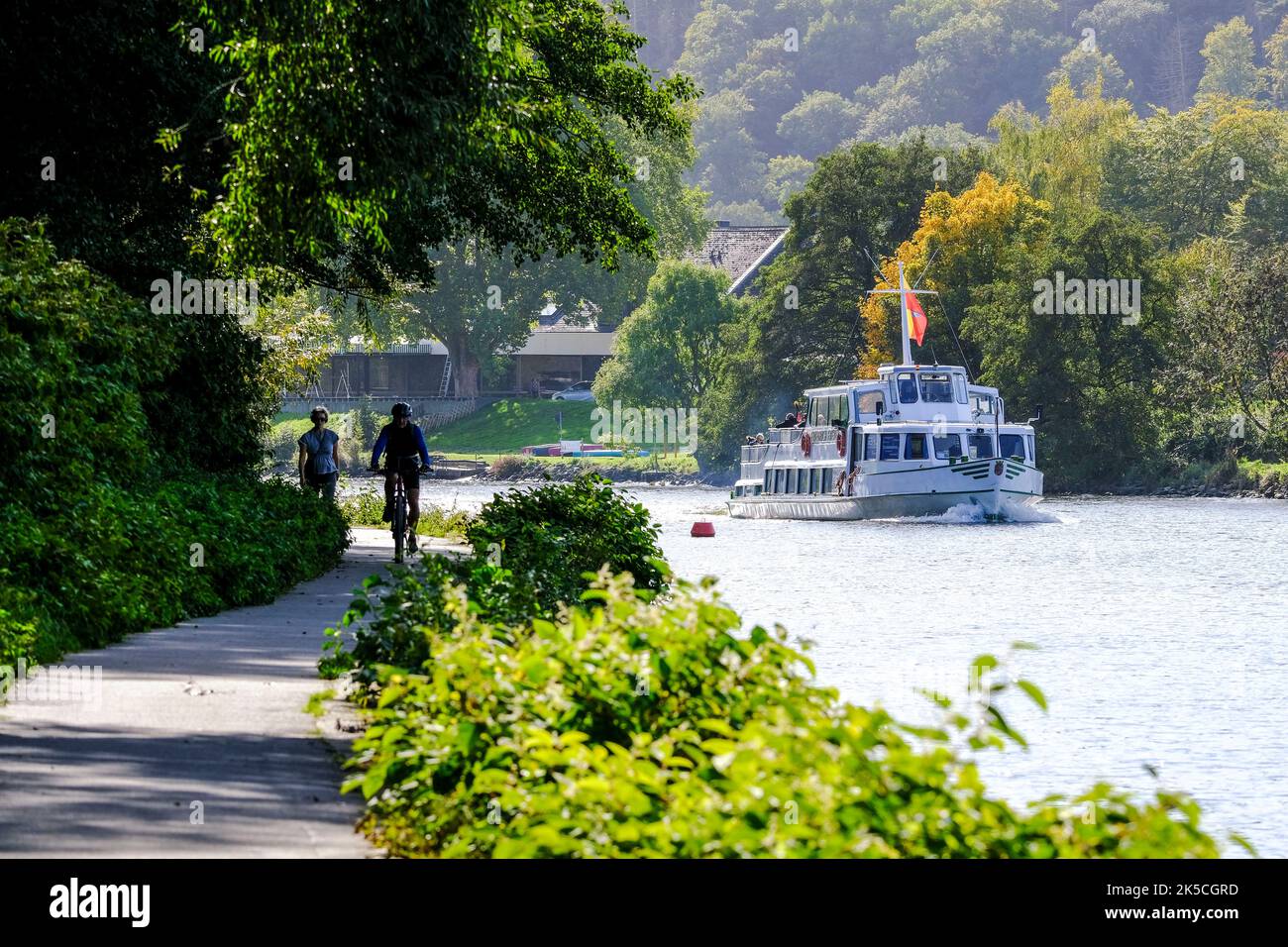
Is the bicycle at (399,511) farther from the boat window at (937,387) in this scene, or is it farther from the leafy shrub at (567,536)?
the boat window at (937,387)

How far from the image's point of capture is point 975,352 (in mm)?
80562

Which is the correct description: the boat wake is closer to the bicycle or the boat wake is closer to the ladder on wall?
the bicycle

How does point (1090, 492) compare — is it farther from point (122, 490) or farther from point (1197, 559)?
point (122, 490)

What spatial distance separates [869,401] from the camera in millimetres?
63719

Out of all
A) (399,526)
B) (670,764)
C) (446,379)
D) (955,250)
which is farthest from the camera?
(446,379)

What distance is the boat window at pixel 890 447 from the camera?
61.6 metres

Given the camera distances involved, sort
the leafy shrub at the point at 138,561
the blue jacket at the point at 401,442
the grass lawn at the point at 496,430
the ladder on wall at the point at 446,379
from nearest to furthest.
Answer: the leafy shrub at the point at 138,561 → the blue jacket at the point at 401,442 → the grass lawn at the point at 496,430 → the ladder on wall at the point at 446,379

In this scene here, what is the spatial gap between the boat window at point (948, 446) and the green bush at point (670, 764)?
52.4 metres

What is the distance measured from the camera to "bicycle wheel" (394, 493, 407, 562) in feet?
80.5

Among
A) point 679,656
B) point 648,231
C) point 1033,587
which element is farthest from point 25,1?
point 1033,587

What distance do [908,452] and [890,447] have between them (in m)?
0.57

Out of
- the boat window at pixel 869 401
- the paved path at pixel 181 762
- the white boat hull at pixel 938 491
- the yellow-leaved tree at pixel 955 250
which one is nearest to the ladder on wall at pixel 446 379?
the yellow-leaved tree at pixel 955 250

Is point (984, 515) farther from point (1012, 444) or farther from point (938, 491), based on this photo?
point (1012, 444)

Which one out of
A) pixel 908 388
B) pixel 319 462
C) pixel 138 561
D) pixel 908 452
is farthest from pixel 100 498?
pixel 908 388
